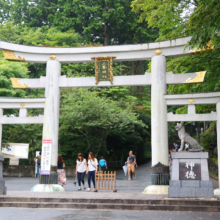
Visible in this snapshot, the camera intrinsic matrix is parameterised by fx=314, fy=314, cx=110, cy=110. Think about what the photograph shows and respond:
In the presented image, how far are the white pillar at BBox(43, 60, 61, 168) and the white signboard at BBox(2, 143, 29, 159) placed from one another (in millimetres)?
10205

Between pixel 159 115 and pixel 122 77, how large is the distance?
2.28 meters

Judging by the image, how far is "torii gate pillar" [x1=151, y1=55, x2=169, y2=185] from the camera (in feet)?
40.9

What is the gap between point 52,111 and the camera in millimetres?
13492

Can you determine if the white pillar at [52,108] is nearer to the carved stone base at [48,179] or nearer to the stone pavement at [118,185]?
the carved stone base at [48,179]

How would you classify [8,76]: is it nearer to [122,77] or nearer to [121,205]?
[122,77]

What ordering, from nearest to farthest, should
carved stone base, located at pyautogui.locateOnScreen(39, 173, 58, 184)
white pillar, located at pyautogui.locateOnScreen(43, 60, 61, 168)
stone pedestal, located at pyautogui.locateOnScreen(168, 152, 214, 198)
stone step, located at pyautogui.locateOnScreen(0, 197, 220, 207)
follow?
stone step, located at pyautogui.locateOnScreen(0, 197, 220, 207), stone pedestal, located at pyautogui.locateOnScreen(168, 152, 214, 198), carved stone base, located at pyautogui.locateOnScreen(39, 173, 58, 184), white pillar, located at pyautogui.locateOnScreen(43, 60, 61, 168)

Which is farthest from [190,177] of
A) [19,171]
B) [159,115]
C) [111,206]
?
[19,171]

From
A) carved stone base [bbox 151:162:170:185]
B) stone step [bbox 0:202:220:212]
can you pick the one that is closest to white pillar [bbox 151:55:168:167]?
carved stone base [bbox 151:162:170:185]

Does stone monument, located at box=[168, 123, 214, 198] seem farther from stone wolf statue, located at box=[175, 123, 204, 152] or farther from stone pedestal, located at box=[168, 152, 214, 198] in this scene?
stone wolf statue, located at box=[175, 123, 204, 152]

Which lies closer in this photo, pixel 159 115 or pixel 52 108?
pixel 159 115

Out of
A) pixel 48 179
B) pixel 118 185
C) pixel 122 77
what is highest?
pixel 122 77

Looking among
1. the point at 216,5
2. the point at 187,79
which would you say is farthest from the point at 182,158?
the point at 216,5

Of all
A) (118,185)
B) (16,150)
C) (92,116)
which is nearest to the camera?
(118,185)

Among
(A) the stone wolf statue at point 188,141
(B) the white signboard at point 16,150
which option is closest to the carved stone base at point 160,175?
(A) the stone wolf statue at point 188,141
